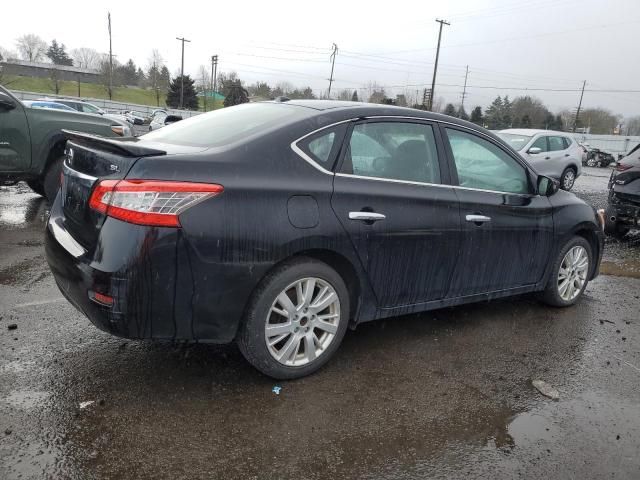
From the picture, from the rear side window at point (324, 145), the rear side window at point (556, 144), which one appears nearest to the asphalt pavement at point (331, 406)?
the rear side window at point (324, 145)

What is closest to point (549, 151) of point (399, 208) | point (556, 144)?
point (556, 144)

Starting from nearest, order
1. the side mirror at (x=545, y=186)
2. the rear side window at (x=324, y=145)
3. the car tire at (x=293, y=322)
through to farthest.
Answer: the car tire at (x=293, y=322), the rear side window at (x=324, y=145), the side mirror at (x=545, y=186)

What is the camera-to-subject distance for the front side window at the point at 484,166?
380cm

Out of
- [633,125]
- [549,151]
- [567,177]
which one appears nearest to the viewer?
[549,151]

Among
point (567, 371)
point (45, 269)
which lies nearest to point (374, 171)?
point (567, 371)

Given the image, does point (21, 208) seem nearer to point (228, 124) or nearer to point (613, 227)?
point (228, 124)

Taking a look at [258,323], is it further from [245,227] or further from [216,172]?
[216,172]

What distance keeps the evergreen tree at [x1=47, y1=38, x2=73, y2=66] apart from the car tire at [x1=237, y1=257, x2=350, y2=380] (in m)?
129

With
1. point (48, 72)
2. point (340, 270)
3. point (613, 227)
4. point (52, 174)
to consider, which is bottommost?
point (613, 227)

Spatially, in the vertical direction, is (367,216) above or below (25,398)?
above

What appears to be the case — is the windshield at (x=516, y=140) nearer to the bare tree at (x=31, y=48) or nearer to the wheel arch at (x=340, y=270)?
the wheel arch at (x=340, y=270)

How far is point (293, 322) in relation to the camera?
3.01 m

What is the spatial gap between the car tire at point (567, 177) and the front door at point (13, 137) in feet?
45.2

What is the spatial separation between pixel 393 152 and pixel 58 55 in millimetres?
132951
